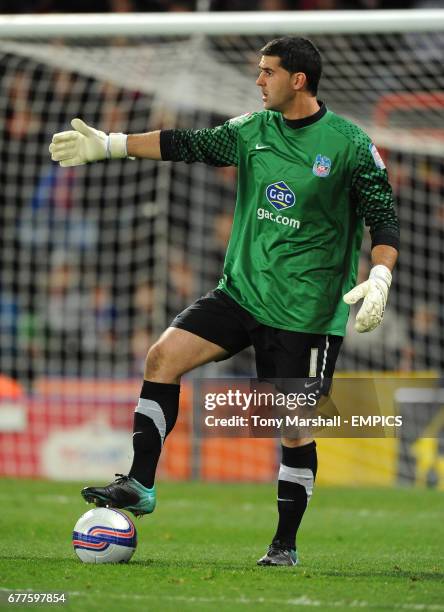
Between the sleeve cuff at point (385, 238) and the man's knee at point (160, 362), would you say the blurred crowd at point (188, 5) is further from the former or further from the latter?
the man's knee at point (160, 362)

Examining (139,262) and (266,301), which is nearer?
(266,301)

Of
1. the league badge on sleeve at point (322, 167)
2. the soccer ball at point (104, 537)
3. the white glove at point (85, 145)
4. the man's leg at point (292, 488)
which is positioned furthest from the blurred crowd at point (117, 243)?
the soccer ball at point (104, 537)

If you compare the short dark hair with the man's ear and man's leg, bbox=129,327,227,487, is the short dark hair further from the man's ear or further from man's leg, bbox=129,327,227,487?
man's leg, bbox=129,327,227,487

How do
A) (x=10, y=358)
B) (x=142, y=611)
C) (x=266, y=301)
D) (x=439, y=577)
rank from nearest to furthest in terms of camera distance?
(x=142, y=611) < (x=439, y=577) < (x=266, y=301) < (x=10, y=358)

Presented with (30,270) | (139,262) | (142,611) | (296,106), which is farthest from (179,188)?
(142,611)

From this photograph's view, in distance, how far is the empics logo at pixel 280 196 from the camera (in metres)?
5.33

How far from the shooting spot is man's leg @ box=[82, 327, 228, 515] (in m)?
5.23

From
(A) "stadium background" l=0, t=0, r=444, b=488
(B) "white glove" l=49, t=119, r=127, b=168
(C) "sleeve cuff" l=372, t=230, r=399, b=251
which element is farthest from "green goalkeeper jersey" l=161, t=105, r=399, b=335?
(A) "stadium background" l=0, t=0, r=444, b=488

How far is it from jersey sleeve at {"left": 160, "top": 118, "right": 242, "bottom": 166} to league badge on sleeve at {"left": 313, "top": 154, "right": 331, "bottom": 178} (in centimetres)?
38

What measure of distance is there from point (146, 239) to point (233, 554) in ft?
26.7

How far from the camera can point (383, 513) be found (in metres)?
8.64

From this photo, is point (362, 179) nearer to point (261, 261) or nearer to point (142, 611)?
point (261, 261)

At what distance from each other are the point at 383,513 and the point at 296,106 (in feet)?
13.3

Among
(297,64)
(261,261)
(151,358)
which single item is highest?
(297,64)
